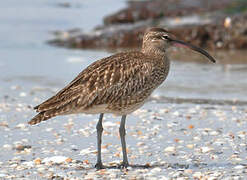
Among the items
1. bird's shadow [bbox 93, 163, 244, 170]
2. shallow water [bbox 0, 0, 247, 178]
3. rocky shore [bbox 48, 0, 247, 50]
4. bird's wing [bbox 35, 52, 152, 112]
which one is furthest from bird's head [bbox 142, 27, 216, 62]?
rocky shore [bbox 48, 0, 247, 50]

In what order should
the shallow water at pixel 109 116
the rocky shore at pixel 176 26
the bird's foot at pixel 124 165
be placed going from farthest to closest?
the rocky shore at pixel 176 26, the shallow water at pixel 109 116, the bird's foot at pixel 124 165

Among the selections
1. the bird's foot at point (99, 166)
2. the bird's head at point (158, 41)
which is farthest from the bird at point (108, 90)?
the bird's head at point (158, 41)

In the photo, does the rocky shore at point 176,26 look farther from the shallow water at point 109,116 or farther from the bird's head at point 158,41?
the bird's head at point 158,41

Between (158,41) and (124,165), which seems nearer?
(124,165)

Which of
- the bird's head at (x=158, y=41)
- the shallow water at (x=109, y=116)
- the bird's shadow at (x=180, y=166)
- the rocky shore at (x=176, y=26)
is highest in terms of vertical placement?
the rocky shore at (x=176, y=26)

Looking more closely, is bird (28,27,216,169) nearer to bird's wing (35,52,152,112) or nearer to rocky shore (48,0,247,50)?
bird's wing (35,52,152,112)

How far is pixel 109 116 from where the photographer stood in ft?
34.4

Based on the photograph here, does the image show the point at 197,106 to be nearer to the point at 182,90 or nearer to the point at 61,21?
the point at 182,90

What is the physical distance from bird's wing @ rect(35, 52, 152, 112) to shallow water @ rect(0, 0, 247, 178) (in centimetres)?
85

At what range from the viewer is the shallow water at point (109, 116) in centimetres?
841

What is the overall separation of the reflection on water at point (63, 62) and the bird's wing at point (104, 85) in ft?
15.0

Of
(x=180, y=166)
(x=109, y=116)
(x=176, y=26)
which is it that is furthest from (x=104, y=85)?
(x=176, y=26)

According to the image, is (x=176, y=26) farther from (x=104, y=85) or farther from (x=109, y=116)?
(x=104, y=85)

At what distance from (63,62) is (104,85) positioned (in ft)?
27.3
